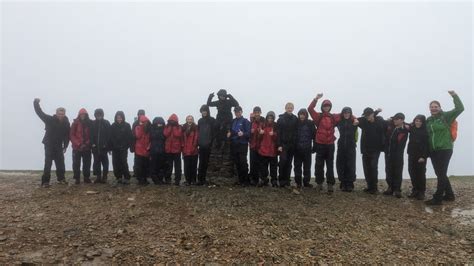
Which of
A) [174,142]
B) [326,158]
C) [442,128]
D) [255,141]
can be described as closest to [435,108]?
[442,128]

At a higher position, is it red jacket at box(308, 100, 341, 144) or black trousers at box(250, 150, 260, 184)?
red jacket at box(308, 100, 341, 144)

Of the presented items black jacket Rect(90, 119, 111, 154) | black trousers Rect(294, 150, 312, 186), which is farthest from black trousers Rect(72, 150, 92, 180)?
black trousers Rect(294, 150, 312, 186)

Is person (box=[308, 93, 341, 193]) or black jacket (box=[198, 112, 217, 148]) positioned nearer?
→ person (box=[308, 93, 341, 193])

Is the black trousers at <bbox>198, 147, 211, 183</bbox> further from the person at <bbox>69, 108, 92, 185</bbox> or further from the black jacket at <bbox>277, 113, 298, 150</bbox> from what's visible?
the person at <bbox>69, 108, 92, 185</bbox>

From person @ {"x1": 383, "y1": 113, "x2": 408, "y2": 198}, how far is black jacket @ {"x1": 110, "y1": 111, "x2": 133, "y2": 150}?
8.51 m

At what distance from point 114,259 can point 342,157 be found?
7.09 metres

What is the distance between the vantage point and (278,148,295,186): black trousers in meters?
10.8

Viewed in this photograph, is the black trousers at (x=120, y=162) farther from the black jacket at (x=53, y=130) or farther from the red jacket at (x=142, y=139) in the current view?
the black jacket at (x=53, y=130)

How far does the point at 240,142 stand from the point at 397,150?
15.8 ft

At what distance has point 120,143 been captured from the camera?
38.2 ft

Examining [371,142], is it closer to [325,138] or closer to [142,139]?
[325,138]

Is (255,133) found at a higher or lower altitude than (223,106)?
lower

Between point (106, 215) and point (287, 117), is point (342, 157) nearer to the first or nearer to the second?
point (287, 117)

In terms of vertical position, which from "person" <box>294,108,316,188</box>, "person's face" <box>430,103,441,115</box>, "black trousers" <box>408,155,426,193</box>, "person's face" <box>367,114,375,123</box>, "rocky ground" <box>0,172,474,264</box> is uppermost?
"person's face" <box>430,103,441,115</box>
